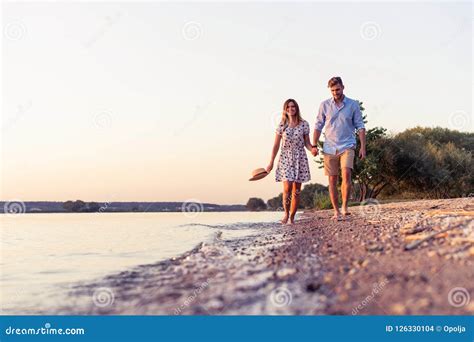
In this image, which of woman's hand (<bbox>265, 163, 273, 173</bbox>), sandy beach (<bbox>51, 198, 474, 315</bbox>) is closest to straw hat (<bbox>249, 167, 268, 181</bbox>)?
woman's hand (<bbox>265, 163, 273, 173</bbox>)

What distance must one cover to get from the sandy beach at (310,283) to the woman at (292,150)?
389 centimetres

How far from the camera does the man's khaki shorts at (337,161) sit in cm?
951

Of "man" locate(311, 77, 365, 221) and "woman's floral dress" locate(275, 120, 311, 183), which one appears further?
"woman's floral dress" locate(275, 120, 311, 183)

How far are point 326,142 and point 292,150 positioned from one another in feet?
2.10

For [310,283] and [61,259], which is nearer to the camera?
[310,283]

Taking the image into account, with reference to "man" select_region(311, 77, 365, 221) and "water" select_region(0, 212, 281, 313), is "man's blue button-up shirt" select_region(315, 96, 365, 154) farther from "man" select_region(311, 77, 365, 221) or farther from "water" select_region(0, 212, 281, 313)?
"water" select_region(0, 212, 281, 313)

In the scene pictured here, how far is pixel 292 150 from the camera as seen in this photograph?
10.1 metres

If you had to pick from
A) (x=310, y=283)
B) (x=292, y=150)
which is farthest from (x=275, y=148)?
(x=310, y=283)

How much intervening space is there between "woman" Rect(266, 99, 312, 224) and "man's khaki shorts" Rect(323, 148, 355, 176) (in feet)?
1.23

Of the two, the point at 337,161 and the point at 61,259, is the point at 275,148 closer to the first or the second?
the point at 337,161

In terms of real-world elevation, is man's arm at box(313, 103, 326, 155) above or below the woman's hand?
above

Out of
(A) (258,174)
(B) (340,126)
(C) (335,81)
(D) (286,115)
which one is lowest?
(A) (258,174)

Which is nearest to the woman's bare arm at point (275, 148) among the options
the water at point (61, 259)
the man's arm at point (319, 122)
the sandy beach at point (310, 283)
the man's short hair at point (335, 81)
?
the man's arm at point (319, 122)

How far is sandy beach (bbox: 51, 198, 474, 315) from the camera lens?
3818 millimetres
